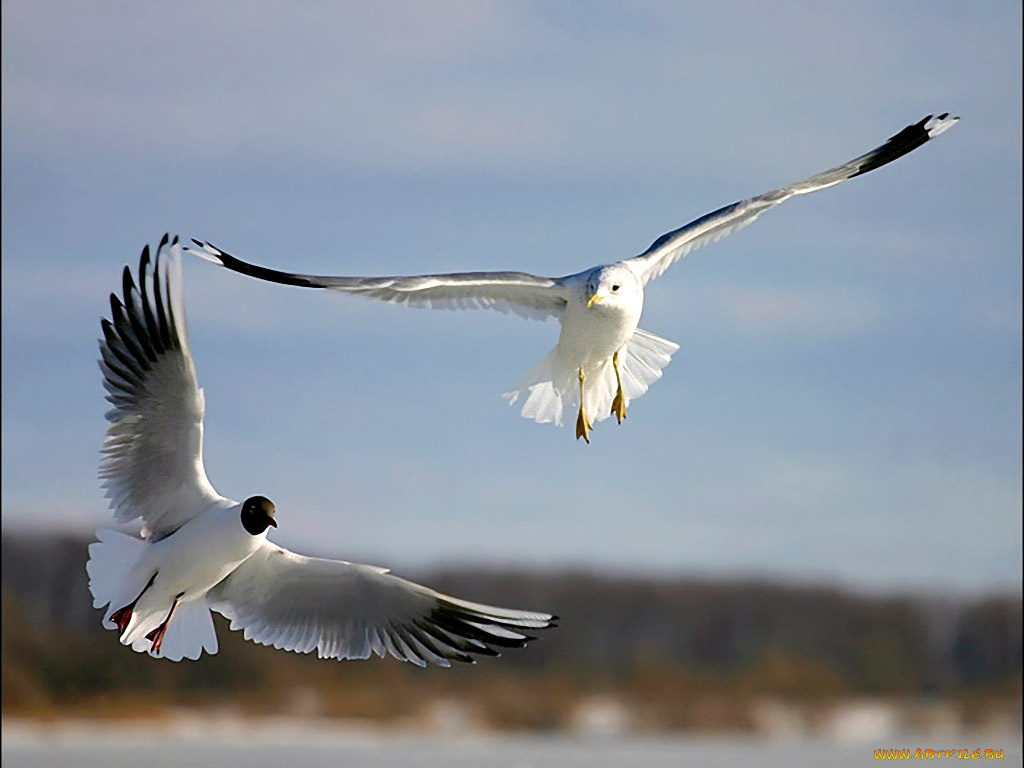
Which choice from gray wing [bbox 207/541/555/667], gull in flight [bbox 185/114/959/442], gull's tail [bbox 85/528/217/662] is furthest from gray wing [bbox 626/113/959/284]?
gull's tail [bbox 85/528/217/662]

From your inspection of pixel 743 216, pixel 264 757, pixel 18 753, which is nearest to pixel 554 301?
pixel 743 216

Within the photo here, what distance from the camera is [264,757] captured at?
400 inches

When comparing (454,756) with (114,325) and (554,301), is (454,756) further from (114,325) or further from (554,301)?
(114,325)

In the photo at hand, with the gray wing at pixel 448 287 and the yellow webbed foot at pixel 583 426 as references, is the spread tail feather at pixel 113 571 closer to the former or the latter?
the gray wing at pixel 448 287

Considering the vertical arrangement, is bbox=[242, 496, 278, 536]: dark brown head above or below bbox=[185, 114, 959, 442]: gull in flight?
below

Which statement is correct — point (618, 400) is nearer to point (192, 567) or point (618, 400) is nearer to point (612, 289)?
point (612, 289)

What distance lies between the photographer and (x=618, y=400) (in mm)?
5750

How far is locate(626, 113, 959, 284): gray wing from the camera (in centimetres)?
570

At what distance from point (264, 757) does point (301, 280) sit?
600 cm

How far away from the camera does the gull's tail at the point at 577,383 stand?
18.9 ft

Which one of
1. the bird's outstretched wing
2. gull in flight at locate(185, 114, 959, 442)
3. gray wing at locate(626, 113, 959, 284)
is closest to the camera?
the bird's outstretched wing

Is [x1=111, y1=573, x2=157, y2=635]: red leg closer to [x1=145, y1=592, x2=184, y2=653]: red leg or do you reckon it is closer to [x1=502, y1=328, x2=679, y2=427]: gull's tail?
[x1=145, y1=592, x2=184, y2=653]: red leg

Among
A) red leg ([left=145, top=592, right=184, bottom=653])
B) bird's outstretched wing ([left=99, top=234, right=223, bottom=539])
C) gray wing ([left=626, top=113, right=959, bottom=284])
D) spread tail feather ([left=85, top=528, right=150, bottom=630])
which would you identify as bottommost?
red leg ([left=145, top=592, right=184, bottom=653])

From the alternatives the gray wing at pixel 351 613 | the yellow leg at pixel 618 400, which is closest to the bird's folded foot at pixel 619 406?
the yellow leg at pixel 618 400
